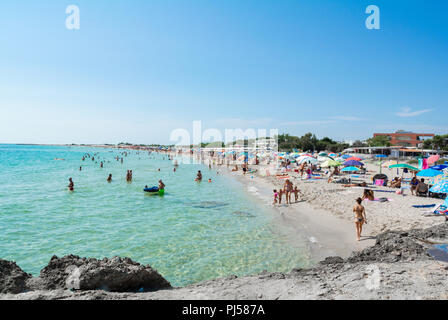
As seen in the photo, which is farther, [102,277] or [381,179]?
[381,179]

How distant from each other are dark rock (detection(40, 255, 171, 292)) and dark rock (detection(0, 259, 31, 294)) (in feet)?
1.02

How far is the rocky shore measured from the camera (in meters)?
3.97

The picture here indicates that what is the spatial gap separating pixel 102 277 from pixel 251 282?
9.29ft

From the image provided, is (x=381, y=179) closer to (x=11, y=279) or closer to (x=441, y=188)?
(x=441, y=188)

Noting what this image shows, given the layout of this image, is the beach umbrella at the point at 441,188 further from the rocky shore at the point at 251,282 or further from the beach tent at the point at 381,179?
the beach tent at the point at 381,179

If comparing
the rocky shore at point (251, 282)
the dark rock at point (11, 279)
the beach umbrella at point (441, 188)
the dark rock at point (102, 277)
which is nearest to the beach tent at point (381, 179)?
the beach umbrella at point (441, 188)

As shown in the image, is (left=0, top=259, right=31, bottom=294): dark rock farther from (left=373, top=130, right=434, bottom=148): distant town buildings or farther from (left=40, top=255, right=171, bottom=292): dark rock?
(left=373, top=130, right=434, bottom=148): distant town buildings

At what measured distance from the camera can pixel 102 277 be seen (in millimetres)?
4543

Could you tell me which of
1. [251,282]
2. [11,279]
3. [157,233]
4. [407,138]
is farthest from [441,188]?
[407,138]

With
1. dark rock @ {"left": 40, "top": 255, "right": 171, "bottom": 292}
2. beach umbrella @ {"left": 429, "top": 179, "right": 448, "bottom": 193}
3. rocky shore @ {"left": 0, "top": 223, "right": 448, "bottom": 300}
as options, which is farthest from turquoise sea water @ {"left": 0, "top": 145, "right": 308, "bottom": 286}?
beach umbrella @ {"left": 429, "top": 179, "right": 448, "bottom": 193}
